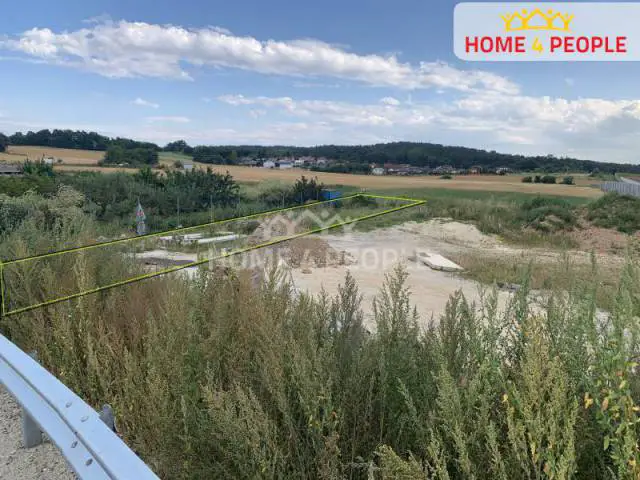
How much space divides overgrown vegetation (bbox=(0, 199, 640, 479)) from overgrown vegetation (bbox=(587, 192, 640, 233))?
789 inches

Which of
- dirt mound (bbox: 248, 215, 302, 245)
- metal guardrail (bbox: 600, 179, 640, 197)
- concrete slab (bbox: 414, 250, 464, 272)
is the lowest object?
concrete slab (bbox: 414, 250, 464, 272)

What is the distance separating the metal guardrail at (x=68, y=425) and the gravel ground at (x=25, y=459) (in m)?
0.09

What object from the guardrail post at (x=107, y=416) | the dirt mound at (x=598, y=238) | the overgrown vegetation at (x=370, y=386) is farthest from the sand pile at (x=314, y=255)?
the dirt mound at (x=598, y=238)

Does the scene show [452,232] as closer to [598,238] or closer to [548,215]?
[548,215]

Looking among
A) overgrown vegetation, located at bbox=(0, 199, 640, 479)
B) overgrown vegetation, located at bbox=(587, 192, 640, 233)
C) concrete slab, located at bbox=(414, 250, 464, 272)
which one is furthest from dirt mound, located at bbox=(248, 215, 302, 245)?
overgrown vegetation, located at bbox=(587, 192, 640, 233)

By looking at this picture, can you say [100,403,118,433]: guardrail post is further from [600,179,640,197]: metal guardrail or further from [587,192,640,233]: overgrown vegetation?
[600,179,640,197]: metal guardrail

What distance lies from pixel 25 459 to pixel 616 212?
23832 millimetres

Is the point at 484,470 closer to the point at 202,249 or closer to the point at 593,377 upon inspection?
the point at 593,377

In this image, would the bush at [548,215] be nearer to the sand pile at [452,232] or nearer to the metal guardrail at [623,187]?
the sand pile at [452,232]

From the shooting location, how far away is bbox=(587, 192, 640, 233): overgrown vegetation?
19625 mm

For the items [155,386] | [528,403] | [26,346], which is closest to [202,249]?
[26,346]

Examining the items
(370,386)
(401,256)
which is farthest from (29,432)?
(401,256)

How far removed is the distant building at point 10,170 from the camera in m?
21.3

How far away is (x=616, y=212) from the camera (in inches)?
822
